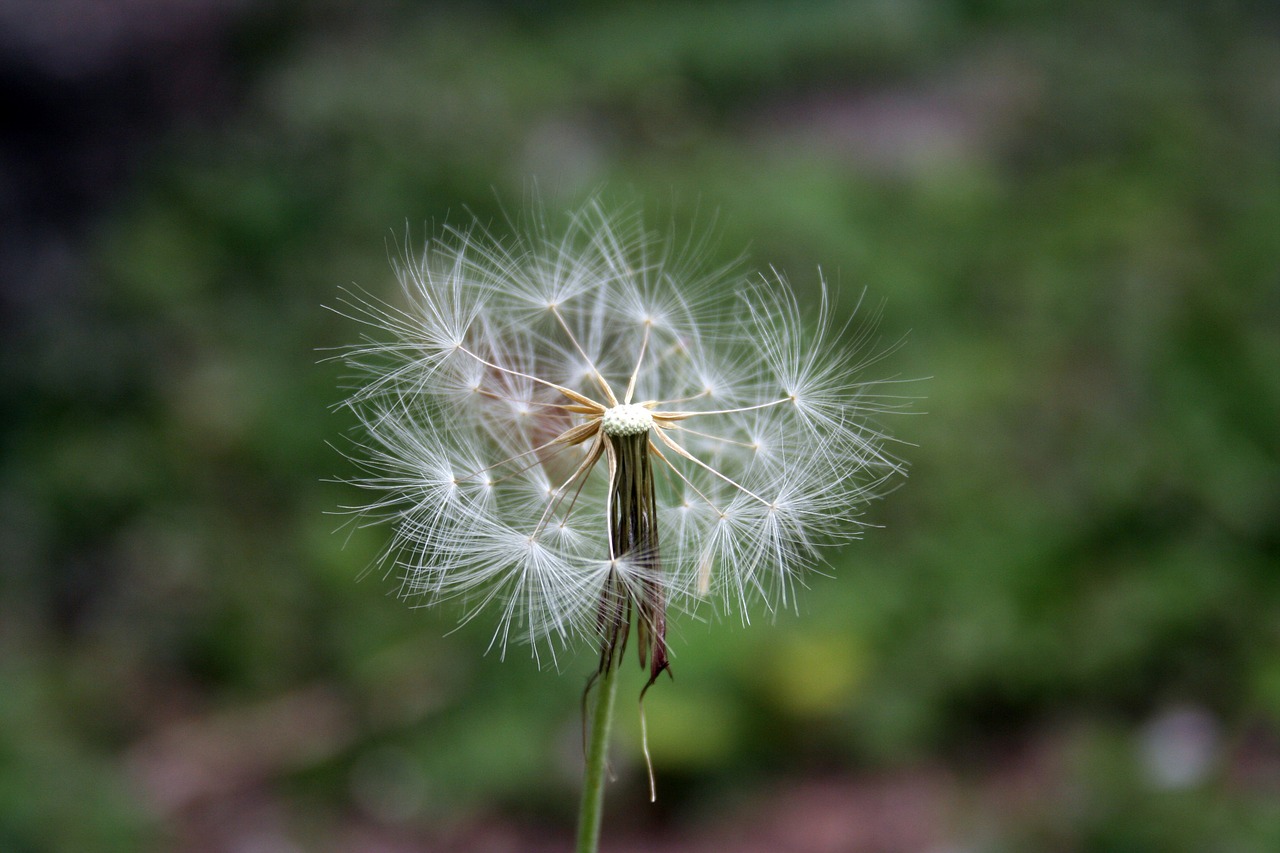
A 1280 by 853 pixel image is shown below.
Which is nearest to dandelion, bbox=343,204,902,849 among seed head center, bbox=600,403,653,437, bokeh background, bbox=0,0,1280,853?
seed head center, bbox=600,403,653,437


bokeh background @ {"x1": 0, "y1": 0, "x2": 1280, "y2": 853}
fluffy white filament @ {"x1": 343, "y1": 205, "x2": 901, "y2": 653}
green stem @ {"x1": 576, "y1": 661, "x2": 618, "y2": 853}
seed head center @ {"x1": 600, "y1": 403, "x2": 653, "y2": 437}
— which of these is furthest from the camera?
bokeh background @ {"x1": 0, "y1": 0, "x2": 1280, "y2": 853}

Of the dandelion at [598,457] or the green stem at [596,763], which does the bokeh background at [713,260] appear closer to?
the dandelion at [598,457]

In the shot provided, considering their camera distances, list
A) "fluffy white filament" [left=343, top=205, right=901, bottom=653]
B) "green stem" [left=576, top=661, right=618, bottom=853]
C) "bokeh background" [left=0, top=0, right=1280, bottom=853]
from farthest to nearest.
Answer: "bokeh background" [left=0, top=0, right=1280, bottom=853] → "fluffy white filament" [left=343, top=205, right=901, bottom=653] → "green stem" [left=576, top=661, right=618, bottom=853]

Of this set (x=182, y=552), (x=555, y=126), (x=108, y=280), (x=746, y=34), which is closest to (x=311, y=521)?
(x=182, y=552)

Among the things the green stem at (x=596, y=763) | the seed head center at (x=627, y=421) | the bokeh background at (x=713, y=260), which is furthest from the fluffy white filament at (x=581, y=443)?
the bokeh background at (x=713, y=260)

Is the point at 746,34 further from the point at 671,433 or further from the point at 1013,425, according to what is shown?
the point at 671,433

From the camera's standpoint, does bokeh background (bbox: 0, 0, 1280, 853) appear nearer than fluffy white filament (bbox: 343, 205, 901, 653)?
No

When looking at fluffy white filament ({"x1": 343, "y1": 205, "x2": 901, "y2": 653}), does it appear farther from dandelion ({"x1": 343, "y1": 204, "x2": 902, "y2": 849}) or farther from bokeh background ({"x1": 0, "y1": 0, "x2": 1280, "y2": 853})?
bokeh background ({"x1": 0, "y1": 0, "x2": 1280, "y2": 853})

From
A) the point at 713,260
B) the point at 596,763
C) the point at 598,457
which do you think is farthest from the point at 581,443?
the point at 713,260
